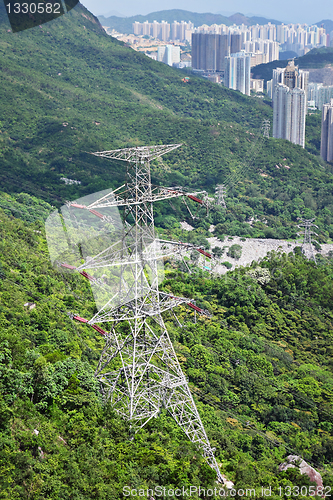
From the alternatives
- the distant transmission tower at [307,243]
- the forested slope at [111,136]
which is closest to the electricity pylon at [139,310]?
the forested slope at [111,136]

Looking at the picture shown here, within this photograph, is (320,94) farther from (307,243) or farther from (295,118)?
(307,243)

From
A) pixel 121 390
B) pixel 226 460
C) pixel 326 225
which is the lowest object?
pixel 326 225

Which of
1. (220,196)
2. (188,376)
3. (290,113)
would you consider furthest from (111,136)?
(188,376)

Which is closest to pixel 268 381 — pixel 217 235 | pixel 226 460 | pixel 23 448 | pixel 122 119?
pixel 226 460

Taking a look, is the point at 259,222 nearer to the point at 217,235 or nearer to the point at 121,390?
the point at 217,235

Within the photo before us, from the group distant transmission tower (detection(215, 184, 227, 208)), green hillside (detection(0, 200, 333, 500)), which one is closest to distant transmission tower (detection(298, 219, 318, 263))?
green hillside (detection(0, 200, 333, 500))

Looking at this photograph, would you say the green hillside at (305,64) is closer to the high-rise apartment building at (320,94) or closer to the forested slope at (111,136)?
the high-rise apartment building at (320,94)
